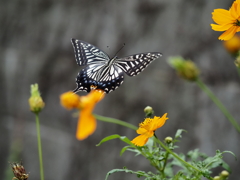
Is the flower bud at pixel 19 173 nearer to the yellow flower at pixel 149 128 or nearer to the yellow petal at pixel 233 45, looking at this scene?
the yellow flower at pixel 149 128

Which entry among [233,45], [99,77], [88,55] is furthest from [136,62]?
[233,45]

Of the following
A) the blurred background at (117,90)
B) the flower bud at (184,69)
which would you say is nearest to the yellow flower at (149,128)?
the flower bud at (184,69)

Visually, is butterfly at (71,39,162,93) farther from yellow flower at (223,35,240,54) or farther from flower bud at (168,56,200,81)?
flower bud at (168,56,200,81)

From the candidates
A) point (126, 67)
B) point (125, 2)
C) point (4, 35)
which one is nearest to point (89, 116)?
point (126, 67)

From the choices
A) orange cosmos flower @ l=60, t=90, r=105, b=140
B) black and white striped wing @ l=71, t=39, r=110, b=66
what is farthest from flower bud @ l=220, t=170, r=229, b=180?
black and white striped wing @ l=71, t=39, r=110, b=66

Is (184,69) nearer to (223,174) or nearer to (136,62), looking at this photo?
(223,174)
